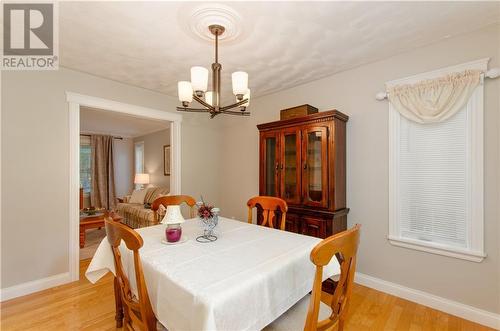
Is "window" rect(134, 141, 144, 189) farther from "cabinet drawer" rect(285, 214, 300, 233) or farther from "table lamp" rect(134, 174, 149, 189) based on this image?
"cabinet drawer" rect(285, 214, 300, 233)

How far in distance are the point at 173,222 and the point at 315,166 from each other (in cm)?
165

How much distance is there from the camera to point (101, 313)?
1.99 meters

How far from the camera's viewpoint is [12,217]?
224cm

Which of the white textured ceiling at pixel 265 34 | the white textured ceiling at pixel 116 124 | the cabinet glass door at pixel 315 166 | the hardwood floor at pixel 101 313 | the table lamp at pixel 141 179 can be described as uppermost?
the white textured ceiling at pixel 265 34

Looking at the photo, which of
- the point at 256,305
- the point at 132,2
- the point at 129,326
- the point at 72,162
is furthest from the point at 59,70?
the point at 256,305

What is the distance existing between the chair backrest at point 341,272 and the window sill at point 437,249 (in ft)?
4.72

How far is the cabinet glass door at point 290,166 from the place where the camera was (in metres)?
2.60

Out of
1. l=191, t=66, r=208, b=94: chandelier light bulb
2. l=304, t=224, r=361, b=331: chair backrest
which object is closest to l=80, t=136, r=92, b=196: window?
l=191, t=66, r=208, b=94: chandelier light bulb

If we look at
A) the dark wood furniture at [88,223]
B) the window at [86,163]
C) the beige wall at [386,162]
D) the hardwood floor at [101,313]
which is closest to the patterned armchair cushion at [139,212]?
the dark wood furniture at [88,223]

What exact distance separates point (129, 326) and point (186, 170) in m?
2.48

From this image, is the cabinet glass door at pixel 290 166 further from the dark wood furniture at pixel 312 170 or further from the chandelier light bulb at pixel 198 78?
the chandelier light bulb at pixel 198 78

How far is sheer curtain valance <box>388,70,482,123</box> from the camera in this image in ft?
6.23

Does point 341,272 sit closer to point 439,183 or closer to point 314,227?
point 314,227

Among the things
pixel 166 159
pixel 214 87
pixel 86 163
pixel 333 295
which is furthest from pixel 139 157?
pixel 333 295
